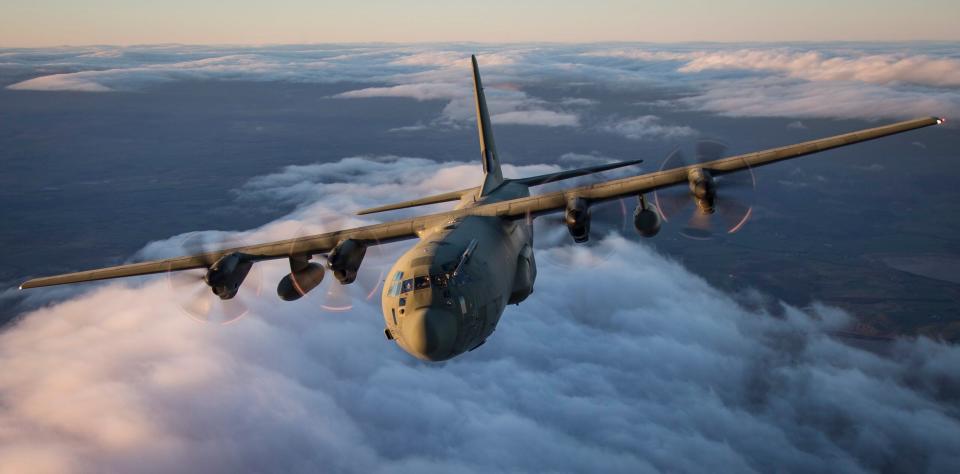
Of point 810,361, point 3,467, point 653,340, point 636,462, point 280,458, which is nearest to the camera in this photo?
point 3,467

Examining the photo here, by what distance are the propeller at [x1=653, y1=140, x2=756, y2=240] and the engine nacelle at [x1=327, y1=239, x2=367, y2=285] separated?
1595 centimetres

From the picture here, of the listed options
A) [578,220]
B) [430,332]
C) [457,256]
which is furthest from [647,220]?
[430,332]

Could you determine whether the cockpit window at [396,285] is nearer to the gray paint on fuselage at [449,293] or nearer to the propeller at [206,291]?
the gray paint on fuselage at [449,293]

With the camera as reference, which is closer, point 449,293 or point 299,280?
point 449,293

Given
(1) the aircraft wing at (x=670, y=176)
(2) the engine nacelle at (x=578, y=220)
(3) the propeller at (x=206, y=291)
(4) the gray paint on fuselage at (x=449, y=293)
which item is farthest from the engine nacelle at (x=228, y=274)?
(2) the engine nacelle at (x=578, y=220)

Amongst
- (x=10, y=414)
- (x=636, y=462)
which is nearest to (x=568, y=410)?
(x=636, y=462)

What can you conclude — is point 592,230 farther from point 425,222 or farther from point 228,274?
point 228,274

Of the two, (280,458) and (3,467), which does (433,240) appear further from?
(3,467)

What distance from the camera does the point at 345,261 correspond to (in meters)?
30.9

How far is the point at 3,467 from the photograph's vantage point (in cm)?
9700

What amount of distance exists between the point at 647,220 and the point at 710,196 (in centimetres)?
403

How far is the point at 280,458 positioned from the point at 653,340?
104m

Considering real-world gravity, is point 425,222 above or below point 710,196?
below

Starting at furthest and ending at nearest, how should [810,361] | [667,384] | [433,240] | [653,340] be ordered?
[810,361] < [653,340] < [667,384] < [433,240]
